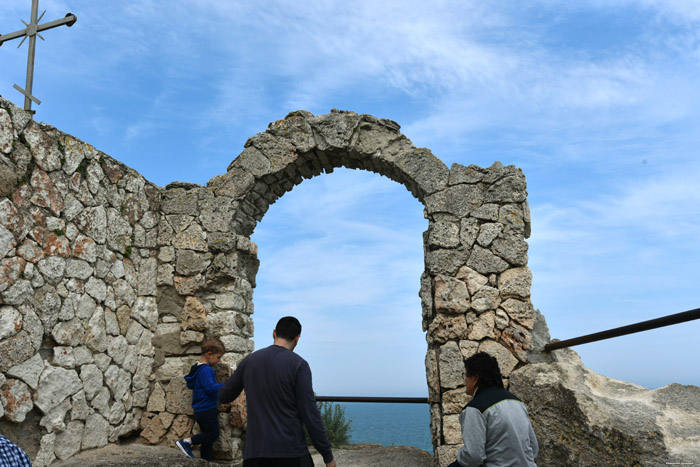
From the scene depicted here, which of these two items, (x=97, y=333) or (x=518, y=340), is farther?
(x=518, y=340)

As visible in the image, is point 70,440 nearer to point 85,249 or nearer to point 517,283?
point 85,249

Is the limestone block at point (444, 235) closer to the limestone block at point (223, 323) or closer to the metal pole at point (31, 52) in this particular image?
the limestone block at point (223, 323)

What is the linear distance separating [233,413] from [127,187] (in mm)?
2238

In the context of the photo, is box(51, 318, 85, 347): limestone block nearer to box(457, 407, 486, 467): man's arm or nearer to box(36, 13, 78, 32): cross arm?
box(36, 13, 78, 32): cross arm

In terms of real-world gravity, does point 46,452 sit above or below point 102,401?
below

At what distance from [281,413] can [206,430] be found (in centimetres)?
222

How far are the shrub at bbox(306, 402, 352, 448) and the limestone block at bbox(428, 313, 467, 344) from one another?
2003mm

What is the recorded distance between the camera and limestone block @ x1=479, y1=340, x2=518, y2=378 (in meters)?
4.81

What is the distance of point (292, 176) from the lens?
5840 mm

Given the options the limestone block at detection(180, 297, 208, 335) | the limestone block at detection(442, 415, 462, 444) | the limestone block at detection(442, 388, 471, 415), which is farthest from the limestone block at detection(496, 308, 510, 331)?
the limestone block at detection(180, 297, 208, 335)

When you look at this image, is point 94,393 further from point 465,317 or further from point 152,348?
point 465,317

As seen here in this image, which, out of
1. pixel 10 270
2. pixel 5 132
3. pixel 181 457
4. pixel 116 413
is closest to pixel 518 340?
pixel 181 457

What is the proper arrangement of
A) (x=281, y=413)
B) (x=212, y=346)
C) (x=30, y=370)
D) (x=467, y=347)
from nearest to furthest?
(x=281, y=413), (x=30, y=370), (x=212, y=346), (x=467, y=347)

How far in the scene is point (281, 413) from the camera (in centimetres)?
277
